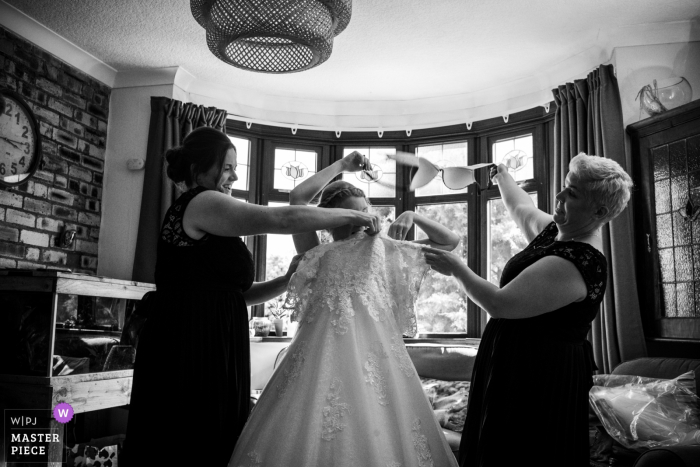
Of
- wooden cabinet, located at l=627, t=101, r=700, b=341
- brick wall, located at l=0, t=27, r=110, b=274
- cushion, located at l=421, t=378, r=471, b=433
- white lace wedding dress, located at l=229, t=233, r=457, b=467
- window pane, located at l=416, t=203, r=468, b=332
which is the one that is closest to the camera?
white lace wedding dress, located at l=229, t=233, r=457, b=467

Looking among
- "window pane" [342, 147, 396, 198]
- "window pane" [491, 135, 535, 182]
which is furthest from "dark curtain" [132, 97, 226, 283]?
"window pane" [491, 135, 535, 182]

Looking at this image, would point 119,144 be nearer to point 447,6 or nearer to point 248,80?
point 248,80

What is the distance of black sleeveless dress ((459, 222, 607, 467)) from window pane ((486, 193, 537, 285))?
3223mm

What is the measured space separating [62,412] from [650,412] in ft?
9.74

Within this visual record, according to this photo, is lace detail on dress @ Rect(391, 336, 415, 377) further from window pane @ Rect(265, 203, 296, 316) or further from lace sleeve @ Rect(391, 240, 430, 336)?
window pane @ Rect(265, 203, 296, 316)

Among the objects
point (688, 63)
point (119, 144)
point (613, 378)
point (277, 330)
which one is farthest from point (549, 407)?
point (119, 144)

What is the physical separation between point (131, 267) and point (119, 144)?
3.47ft

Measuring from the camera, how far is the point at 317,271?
6.20 feet

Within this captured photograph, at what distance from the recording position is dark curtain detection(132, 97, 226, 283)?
180 inches

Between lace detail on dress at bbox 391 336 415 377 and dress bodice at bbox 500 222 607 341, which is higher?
dress bodice at bbox 500 222 607 341

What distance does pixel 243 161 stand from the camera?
17.6ft

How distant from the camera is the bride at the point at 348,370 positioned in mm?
1562

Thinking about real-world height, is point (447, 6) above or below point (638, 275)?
above

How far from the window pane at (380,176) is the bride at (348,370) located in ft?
11.1
